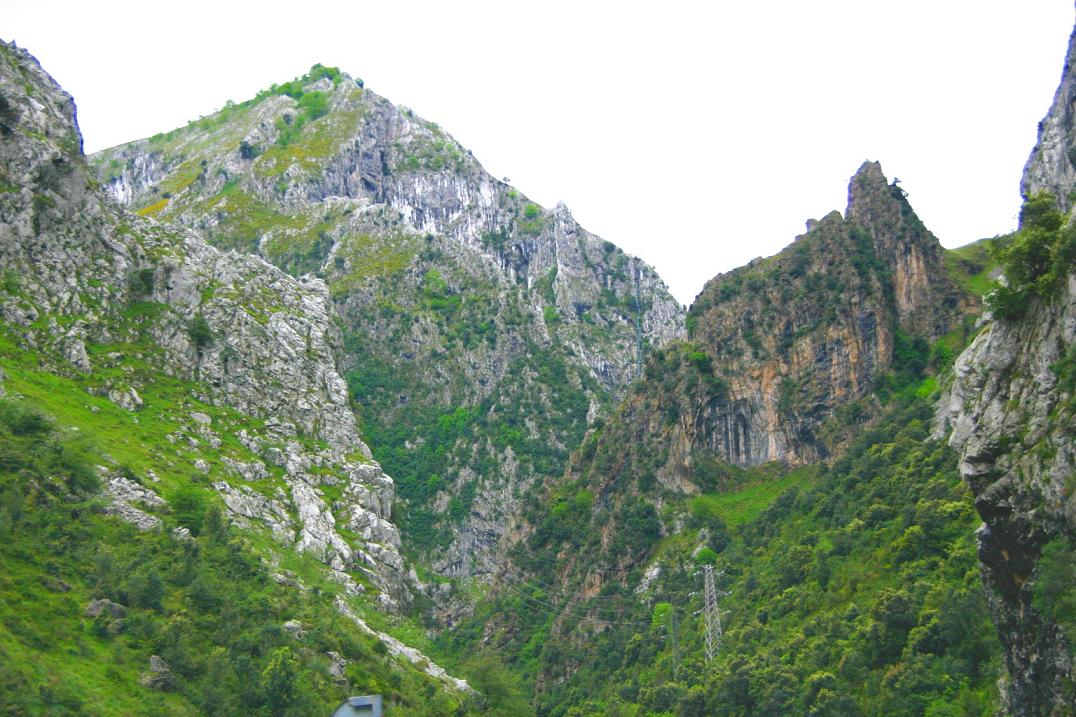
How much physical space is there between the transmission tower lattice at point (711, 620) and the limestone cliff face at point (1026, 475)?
4847 cm

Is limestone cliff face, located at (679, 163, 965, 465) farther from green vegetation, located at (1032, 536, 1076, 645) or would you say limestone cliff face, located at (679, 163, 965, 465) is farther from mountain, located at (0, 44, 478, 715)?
green vegetation, located at (1032, 536, 1076, 645)

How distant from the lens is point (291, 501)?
90.8 meters

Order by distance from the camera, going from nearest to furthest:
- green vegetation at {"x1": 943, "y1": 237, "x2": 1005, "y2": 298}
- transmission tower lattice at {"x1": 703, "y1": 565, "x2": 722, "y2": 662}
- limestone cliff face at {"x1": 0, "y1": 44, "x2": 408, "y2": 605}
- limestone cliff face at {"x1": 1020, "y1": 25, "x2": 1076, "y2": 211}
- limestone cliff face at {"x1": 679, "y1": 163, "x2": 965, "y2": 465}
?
limestone cliff face at {"x1": 0, "y1": 44, "x2": 408, "y2": 605}, transmission tower lattice at {"x1": 703, "y1": 565, "x2": 722, "y2": 662}, limestone cliff face at {"x1": 1020, "y1": 25, "x2": 1076, "y2": 211}, limestone cliff face at {"x1": 679, "y1": 163, "x2": 965, "y2": 465}, green vegetation at {"x1": 943, "y1": 237, "x2": 1005, "y2": 298}

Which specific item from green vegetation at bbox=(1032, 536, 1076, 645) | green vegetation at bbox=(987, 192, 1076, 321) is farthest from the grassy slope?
green vegetation at bbox=(987, 192, 1076, 321)

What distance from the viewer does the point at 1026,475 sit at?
142 ft

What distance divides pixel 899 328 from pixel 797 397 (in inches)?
685

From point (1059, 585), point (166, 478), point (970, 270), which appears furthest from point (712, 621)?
point (970, 270)

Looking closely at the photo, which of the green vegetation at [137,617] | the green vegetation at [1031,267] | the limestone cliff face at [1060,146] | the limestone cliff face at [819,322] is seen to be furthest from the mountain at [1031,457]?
the limestone cliff face at [819,322]

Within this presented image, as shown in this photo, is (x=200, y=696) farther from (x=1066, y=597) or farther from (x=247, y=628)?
(x=1066, y=597)

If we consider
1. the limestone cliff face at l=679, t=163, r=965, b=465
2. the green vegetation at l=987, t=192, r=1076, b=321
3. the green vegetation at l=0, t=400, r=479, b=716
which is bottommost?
the green vegetation at l=0, t=400, r=479, b=716

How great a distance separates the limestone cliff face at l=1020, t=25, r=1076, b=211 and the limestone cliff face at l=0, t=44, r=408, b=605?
78741 millimetres

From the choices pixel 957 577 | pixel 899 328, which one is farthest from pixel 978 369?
pixel 899 328

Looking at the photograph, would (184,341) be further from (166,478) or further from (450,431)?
(450,431)

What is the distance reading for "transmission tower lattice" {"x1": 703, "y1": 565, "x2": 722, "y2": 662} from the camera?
93.6m
